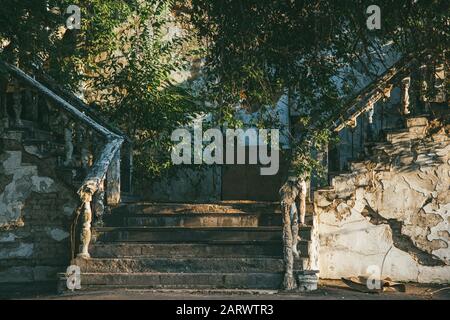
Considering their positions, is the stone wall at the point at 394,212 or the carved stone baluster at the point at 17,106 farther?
the carved stone baluster at the point at 17,106

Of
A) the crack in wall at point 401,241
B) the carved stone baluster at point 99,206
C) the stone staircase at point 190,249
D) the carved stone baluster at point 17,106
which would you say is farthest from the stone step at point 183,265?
the carved stone baluster at point 17,106

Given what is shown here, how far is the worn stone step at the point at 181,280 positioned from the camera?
1130cm

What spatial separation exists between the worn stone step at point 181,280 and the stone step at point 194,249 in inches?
20.5

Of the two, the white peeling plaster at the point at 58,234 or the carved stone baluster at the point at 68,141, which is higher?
the carved stone baluster at the point at 68,141

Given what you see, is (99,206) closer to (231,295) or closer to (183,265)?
(183,265)

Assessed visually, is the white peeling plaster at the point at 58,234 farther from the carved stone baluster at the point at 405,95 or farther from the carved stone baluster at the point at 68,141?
the carved stone baluster at the point at 405,95

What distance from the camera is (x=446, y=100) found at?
42.8ft

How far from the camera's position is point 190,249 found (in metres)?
11.9

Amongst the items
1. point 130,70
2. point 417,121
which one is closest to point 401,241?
point 417,121

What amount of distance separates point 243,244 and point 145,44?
4.51m

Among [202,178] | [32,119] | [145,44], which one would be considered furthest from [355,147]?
[32,119]

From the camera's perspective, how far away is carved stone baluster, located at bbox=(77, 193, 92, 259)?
11.9 meters
